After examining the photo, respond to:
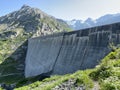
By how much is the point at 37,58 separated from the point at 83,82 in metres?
70.7

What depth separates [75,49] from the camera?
55406mm

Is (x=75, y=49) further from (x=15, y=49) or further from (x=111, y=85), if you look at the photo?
(x=15, y=49)

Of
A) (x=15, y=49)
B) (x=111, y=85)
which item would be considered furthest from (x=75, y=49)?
(x=15, y=49)

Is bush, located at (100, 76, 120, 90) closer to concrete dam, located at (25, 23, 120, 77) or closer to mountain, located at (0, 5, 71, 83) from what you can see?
concrete dam, located at (25, 23, 120, 77)

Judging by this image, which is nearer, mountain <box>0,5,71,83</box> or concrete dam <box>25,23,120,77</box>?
concrete dam <box>25,23,120,77</box>

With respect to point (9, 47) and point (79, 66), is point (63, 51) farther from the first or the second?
point (9, 47)

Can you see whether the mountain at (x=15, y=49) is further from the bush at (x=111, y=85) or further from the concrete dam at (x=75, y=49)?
the bush at (x=111, y=85)

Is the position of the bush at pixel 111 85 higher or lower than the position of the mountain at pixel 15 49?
Answer: higher

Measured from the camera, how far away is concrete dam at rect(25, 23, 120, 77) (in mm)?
45091

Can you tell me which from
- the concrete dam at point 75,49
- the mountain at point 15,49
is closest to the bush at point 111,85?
the concrete dam at point 75,49

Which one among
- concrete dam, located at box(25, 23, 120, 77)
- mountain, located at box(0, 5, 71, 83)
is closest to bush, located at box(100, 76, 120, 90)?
concrete dam, located at box(25, 23, 120, 77)

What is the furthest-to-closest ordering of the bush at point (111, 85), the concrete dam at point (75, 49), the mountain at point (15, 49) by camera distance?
the mountain at point (15, 49) < the concrete dam at point (75, 49) < the bush at point (111, 85)

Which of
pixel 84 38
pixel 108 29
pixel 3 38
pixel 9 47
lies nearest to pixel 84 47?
pixel 84 38

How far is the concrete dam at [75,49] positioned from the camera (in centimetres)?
4509
